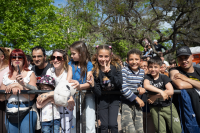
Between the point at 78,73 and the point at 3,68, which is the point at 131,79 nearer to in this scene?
the point at 78,73

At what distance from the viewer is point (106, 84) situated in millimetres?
2834

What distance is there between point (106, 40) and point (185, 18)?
30.3 feet

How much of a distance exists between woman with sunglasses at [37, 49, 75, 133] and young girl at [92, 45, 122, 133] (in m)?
0.56

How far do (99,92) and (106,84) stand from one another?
0.22 m

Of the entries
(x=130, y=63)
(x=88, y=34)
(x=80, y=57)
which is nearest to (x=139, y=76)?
(x=130, y=63)

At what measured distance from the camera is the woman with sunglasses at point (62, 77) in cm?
266

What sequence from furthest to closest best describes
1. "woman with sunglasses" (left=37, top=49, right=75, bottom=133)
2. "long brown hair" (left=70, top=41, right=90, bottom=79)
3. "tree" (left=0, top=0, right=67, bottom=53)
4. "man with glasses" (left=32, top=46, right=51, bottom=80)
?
"tree" (left=0, top=0, right=67, bottom=53) → "man with glasses" (left=32, top=46, right=51, bottom=80) → "long brown hair" (left=70, top=41, right=90, bottom=79) → "woman with sunglasses" (left=37, top=49, right=75, bottom=133)

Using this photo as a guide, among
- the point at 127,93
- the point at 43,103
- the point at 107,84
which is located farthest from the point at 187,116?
the point at 43,103

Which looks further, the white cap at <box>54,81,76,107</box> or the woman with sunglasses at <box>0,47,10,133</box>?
the woman with sunglasses at <box>0,47,10,133</box>

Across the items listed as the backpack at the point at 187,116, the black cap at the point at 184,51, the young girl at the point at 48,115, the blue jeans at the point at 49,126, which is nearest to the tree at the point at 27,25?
the young girl at the point at 48,115

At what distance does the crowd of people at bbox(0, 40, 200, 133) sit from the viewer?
107 inches

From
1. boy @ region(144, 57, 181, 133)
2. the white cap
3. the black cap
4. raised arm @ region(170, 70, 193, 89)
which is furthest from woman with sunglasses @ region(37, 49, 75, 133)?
the black cap

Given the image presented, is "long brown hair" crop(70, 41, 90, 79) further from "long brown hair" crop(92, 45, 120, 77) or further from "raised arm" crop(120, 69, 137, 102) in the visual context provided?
"raised arm" crop(120, 69, 137, 102)

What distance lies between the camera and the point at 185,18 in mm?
14898
